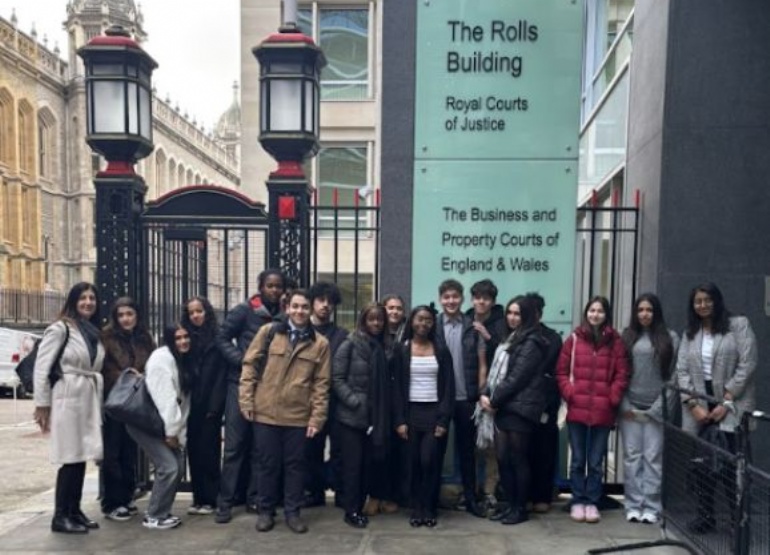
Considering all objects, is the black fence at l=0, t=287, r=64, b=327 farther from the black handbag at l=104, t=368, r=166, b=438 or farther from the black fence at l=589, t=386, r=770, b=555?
the black fence at l=589, t=386, r=770, b=555

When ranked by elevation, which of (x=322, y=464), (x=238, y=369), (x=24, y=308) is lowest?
(x=24, y=308)

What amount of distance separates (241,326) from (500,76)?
9.96 ft

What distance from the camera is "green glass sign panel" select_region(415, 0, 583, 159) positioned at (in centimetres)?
538

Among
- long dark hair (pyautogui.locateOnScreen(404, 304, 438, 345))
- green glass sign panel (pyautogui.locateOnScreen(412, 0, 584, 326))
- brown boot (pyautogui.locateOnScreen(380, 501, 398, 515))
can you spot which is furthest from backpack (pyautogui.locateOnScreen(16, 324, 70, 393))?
green glass sign panel (pyautogui.locateOnScreen(412, 0, 584, 326))

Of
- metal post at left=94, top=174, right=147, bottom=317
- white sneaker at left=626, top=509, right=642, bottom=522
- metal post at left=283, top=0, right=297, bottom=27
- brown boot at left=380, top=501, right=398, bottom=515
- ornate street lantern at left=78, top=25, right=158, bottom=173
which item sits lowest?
brown boot at left=380, top=501, right=398, bottom=515

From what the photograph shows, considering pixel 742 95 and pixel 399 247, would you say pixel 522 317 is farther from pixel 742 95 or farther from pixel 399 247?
pixel 742 95

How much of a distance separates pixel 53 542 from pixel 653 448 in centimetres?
459

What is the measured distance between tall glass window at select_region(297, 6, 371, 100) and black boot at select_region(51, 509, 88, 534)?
1449 centimetres

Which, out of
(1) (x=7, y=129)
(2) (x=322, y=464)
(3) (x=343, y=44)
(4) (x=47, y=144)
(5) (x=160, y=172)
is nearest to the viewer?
(2) (x=322, y=464)

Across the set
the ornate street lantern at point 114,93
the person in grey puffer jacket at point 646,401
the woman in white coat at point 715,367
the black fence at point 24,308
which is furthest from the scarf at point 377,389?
the black fence at point 24,308

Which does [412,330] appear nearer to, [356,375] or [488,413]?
[356,375]

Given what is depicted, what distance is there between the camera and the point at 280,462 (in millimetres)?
4809

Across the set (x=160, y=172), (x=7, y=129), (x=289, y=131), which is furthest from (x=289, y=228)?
(x=160, y=172)

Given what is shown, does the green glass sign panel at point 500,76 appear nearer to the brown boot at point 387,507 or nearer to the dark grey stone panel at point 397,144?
the dark grey stone panel at point 397,144
